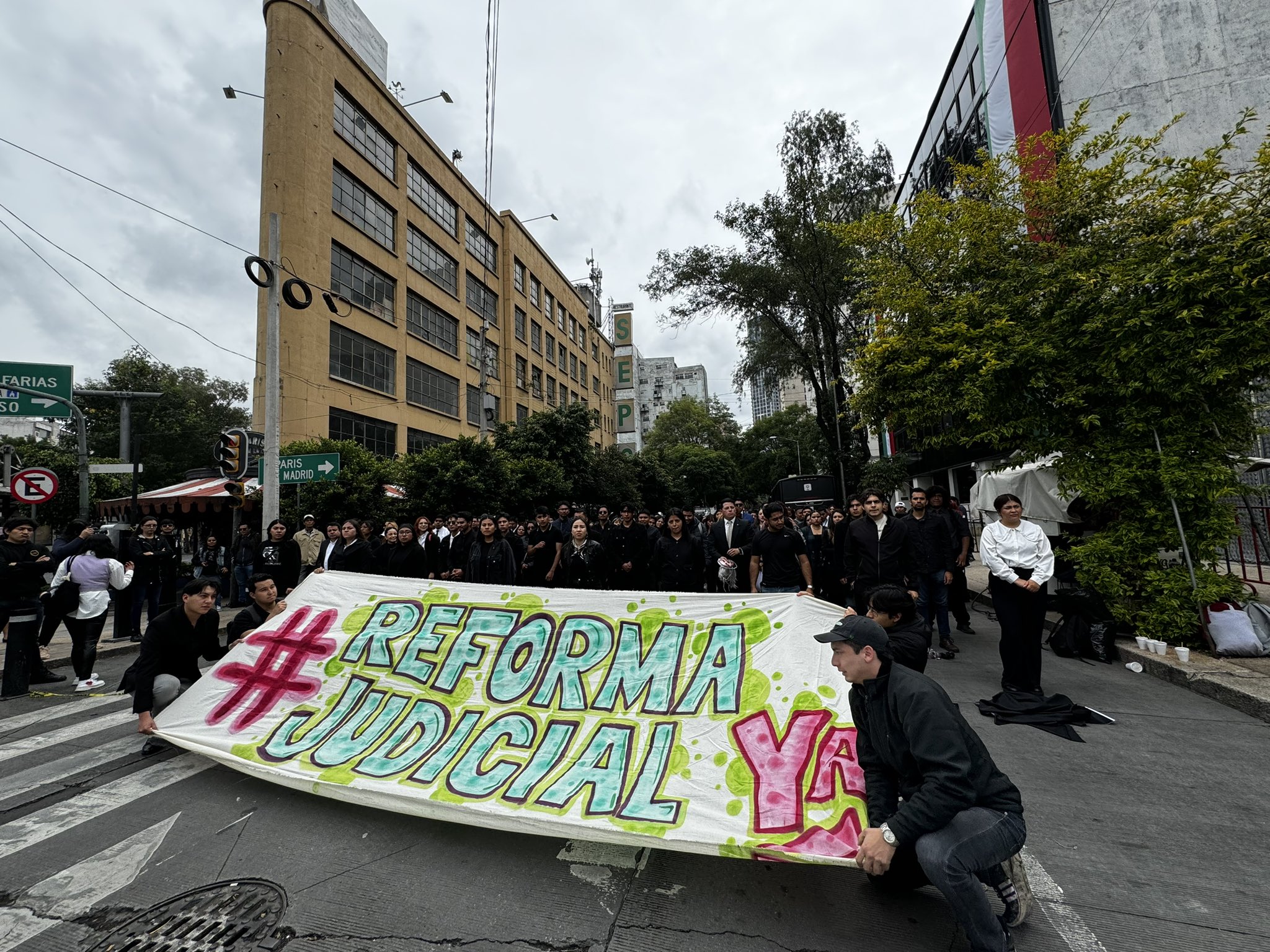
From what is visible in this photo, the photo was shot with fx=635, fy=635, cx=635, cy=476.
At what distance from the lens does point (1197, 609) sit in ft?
21.8

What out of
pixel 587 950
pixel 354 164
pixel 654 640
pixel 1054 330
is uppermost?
pixel 354 164

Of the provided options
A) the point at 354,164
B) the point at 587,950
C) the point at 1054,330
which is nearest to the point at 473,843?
the point at 587,950

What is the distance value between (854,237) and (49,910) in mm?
12699

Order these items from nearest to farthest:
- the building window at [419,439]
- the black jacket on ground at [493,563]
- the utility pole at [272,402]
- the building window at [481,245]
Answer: the black jacket on ground at [493,563]
the utility pole at [272,402]
the building window at [419,439]
the building window at [481,245]

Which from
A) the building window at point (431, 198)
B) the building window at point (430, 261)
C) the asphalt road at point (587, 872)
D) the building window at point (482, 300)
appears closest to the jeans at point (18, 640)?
the asphalt road at point (587, 872)

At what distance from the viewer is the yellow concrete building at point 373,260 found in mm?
21203

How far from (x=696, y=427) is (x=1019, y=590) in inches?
2437

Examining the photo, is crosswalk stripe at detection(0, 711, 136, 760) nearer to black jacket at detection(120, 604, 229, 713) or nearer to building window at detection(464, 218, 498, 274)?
black jacket at detection(120, 604, 229, 713)

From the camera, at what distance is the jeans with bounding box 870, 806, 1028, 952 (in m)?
2.21

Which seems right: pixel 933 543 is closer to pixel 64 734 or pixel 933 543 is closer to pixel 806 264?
pixel 64 734

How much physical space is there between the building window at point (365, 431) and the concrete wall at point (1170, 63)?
24.4 meters

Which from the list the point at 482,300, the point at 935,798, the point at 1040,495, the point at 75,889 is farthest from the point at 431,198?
the point at 935,798

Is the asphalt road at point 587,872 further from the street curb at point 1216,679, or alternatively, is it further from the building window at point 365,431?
the building window at point 365,431

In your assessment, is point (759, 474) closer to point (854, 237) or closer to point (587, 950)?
point (854, 237)
